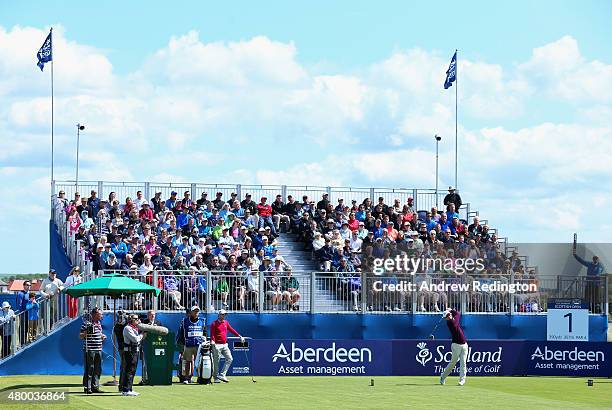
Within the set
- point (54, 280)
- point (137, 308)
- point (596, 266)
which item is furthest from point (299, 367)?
point (596, 266)

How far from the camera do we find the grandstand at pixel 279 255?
36.9m

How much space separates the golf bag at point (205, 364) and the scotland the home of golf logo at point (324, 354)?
3.93 m

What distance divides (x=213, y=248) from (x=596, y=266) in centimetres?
1324

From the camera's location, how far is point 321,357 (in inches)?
1372

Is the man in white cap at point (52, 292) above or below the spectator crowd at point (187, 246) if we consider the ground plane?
below

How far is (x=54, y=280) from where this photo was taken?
119 feet

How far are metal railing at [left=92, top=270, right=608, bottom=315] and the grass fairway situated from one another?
12.6 feet

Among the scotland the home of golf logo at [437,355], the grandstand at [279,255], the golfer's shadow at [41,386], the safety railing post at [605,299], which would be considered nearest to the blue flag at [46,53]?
the grandstand at [279,255]

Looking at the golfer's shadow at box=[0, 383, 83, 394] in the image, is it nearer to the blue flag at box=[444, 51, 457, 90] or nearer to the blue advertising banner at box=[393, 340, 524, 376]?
the blue advertising banner at box=[393, 340, 524, 376]

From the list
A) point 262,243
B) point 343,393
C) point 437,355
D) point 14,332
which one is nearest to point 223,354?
point 343,393

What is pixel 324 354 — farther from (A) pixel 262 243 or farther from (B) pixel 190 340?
(A) pixel 262 243

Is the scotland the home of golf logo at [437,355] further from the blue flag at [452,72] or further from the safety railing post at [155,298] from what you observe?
the blue flag at [452,72]

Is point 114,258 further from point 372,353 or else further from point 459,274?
point 459,274

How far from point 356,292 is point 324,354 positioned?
177 inches
